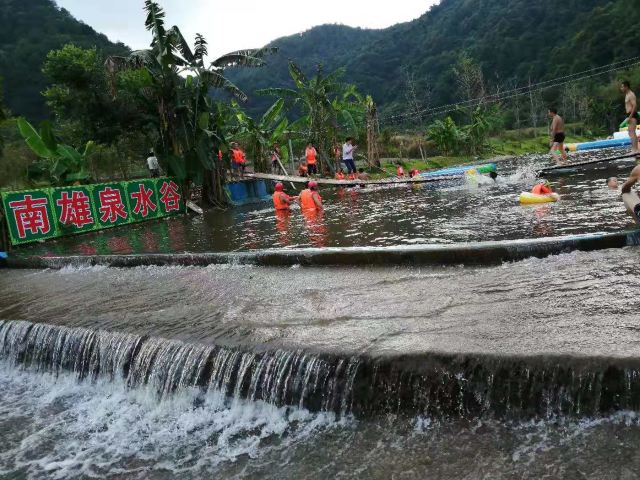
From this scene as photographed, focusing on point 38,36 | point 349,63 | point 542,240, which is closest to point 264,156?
point 542,240

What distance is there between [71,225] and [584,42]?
71.8 metres

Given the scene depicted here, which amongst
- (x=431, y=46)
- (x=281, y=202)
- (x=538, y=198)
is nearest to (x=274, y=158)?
(x=281, y=202)

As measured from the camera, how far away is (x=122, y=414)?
5008mm

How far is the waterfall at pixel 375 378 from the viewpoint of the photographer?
3361mm

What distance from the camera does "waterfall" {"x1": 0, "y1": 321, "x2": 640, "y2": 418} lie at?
11.0 feet

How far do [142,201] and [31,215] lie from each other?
3785 mm

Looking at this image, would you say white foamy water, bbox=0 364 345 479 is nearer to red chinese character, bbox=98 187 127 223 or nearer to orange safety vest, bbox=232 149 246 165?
red chinese character, bbox=98 187 127 223

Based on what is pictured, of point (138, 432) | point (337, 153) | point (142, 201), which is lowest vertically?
point (138, 432)

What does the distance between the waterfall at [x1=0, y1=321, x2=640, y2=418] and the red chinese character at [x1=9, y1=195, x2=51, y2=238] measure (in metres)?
9.53

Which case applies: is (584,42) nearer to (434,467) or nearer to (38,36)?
(38,36)

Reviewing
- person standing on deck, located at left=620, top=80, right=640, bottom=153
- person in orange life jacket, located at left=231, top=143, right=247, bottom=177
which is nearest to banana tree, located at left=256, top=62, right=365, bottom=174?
person in orange life jacket, located at left=231, top=143, right=247, bottom=177

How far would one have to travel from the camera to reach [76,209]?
49.6ft

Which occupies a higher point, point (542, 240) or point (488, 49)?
point (488, 49)

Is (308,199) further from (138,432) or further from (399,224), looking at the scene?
(138,432)
